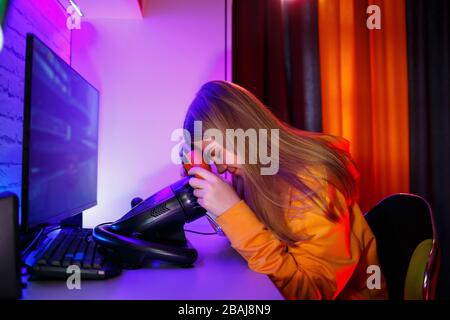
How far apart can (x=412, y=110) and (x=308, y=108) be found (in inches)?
21.1

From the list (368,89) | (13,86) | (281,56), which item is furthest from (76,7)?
(368,89)

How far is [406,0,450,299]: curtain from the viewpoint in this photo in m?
1.58

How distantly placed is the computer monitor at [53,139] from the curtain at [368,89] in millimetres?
1112

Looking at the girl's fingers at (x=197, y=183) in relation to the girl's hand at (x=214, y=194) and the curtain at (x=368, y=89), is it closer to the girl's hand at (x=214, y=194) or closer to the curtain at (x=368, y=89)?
the girl's hand at (x=214, y=194)

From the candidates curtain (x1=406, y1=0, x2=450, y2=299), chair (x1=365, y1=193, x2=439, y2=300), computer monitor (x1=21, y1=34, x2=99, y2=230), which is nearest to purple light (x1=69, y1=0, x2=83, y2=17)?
computer monitor (x1=21, y1=34, x2=99, y2=230)

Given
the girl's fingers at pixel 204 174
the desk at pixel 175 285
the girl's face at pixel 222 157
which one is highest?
the girl's face at pixel 222 157

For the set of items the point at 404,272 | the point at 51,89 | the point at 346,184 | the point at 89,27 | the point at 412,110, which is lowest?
the point at 404,272

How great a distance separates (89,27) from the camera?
4.84 ft

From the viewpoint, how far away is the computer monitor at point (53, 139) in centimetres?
65

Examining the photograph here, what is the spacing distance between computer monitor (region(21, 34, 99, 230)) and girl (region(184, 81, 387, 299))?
0.33 m

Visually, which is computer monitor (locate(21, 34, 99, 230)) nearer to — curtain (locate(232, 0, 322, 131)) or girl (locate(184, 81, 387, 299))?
girl (locate(184, 81, 387, 299))

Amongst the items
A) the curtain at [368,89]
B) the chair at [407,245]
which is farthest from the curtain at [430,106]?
the chair at [407,245]

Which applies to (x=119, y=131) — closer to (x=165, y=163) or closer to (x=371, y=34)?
(x=165, y=163)

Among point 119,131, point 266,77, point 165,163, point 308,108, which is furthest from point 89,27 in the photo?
point 308,108
